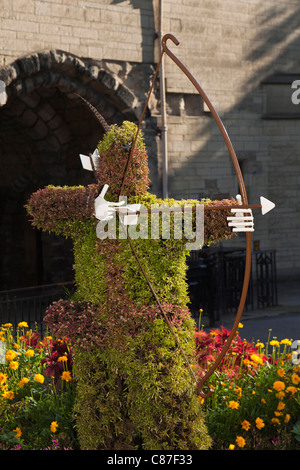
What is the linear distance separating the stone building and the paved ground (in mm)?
2256

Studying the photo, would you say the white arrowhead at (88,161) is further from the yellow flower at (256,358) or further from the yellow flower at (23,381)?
the yellow flower at (256,358)

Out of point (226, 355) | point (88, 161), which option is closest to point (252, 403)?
point (226, 355)

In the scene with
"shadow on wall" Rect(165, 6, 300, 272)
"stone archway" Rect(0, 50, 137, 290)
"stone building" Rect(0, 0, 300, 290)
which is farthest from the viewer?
"shadow on wall" Rect(165, 6, 300, 272)

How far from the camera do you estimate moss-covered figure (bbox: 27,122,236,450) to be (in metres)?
3.65

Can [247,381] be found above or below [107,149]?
below

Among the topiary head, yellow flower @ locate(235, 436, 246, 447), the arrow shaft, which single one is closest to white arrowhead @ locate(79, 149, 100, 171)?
the topiary head

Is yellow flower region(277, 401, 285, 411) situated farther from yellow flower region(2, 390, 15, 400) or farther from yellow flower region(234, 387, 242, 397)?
yellow flower region(2, 390, 15, 400)

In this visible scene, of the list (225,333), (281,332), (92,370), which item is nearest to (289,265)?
(281,332)

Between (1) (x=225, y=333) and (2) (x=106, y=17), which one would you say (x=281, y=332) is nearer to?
(1) (x=225, y=333)

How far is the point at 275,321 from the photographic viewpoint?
31.1 ft

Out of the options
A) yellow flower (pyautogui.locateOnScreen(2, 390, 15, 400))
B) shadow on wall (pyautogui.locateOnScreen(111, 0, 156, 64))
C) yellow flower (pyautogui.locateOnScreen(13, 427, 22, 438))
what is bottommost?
yellow flower (pyautogui.locateOnScreen(13, 427, 22, 438))

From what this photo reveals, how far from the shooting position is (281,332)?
8.59 metres

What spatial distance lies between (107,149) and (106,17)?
7750 mm

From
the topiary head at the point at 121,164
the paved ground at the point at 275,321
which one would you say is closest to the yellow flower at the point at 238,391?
the topiary head at the point at 121,164
